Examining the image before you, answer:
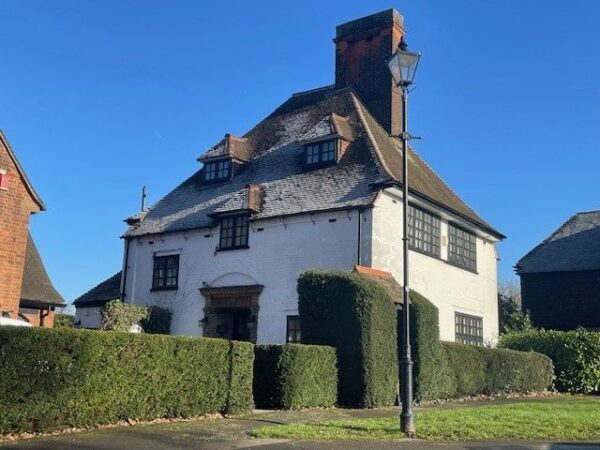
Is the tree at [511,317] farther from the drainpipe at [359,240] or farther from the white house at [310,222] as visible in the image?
the drainpipe at [359,240]

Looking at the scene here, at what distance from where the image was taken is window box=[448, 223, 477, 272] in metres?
27.1

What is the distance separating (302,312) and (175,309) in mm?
10732

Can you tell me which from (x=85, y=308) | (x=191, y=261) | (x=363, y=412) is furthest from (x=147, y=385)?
(x=85, y=308)

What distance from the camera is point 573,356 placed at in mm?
25531

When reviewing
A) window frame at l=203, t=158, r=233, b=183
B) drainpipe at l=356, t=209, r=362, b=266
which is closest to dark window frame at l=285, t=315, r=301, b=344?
drainpipe at l=356, t=209, r=362, b=266

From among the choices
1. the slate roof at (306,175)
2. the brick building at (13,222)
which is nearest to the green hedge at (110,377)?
the brick building at (13,222)

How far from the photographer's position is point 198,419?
509 inches

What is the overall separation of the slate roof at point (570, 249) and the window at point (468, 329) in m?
12.1

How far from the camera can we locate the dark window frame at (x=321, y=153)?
2519 centimetres

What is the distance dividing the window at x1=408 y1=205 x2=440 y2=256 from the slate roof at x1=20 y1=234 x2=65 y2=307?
12.6 metres

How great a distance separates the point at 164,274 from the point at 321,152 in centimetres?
809

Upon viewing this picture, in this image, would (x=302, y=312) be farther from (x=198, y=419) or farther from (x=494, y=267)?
(x=494, y=267)

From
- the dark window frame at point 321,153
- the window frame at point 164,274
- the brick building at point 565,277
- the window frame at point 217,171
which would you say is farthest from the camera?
the brick building at point 565,277

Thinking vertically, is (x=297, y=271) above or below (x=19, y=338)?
above
